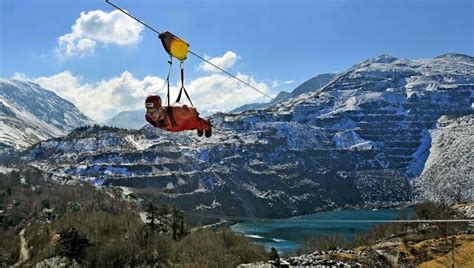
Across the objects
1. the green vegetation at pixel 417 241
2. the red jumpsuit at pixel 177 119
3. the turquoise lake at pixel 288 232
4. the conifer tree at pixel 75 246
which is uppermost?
the red jumpsuit at pixel 177 119

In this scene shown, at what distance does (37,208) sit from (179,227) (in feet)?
174

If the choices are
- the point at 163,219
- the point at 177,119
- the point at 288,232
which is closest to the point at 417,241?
the point at 163,219

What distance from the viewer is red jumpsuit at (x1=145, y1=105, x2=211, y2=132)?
10969 mm

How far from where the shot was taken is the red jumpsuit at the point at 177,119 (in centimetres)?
1097

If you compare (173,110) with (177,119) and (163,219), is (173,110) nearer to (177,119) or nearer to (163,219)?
(177,119)

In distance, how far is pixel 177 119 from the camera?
11141 millimetres

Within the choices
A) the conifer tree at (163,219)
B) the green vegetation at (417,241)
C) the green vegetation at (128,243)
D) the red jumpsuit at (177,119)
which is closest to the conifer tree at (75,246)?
the green vegetation at (128,243)

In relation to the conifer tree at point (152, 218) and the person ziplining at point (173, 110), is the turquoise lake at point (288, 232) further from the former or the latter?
the person ziplining at point (173, 110)

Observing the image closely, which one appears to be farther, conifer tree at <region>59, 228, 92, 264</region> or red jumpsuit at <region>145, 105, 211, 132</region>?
conifer tree at <region>59, 228, 92, 264</region>

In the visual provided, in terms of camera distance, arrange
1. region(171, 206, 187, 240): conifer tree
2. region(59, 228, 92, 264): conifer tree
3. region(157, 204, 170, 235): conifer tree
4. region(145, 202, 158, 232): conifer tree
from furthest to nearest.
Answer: region(171, 206, 187, 240): conifer tree < region(157, 204, 170, 235): conifer tree < region(145, 202, 158, 232): conifer tree < region(59, 228, 92, 264): conifer tree

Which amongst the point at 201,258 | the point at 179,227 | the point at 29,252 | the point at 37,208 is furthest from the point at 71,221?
the point at 37,208

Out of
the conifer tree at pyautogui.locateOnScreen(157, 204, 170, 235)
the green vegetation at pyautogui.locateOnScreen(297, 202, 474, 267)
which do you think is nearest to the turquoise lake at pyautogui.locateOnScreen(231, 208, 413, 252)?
the green vegetation at pyautogui.locateOnScreen(297, 202, 474, 267)

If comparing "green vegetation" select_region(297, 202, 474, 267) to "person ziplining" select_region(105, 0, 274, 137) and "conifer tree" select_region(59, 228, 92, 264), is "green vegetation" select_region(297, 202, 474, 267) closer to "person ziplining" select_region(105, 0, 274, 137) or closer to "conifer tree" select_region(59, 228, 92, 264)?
"conifer tree" select_region(59, 228, 92, 264)

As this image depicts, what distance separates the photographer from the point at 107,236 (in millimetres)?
75688
